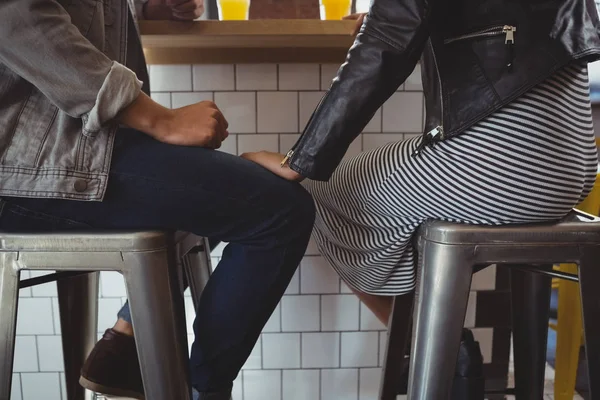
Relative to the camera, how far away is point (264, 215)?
2.41 ft

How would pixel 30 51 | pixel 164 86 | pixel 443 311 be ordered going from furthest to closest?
pixel 164 86
pixel 443 311
pixel 30 51

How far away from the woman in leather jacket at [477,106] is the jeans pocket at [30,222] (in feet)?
0.94

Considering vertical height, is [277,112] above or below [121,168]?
above

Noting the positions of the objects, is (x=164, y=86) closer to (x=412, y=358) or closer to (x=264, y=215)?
(x=264, y=215)

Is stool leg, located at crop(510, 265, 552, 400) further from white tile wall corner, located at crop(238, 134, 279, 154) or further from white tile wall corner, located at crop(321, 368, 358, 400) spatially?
white tile wall corner, located at crop(238, 134, 279, 154)

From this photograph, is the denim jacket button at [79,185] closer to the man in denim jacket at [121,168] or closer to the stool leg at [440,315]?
the man in denim jacket at [121,168]

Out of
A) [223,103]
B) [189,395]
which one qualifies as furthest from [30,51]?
[223,103]

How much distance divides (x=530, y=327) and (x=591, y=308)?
1.00 feet

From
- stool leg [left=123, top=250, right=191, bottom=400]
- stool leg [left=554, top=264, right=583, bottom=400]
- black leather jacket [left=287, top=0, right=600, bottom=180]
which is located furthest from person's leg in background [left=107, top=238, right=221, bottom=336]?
stool leg [left=554, top=264, right=583, bottom=400]

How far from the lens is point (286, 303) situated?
1.47 meters

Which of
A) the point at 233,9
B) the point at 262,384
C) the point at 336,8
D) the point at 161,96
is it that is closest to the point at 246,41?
the point at 233,9

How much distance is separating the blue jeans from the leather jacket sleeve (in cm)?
6

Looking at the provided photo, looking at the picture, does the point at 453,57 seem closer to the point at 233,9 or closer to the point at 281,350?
the point at 233,9

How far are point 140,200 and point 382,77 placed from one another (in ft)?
1.20
